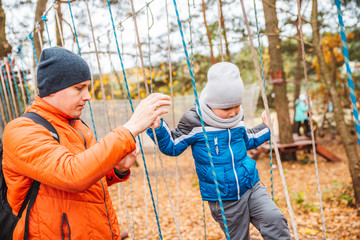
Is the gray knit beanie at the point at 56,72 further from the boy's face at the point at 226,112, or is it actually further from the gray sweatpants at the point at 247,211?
the gray sweatpants at the point at 247,211

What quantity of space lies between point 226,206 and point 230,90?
2.32 ft

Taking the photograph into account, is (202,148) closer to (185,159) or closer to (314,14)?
(314,14)

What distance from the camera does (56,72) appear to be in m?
1.14

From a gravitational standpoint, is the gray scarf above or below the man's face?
below

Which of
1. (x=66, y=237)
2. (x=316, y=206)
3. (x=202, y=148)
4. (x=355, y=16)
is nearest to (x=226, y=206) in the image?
(x=202, y=148)

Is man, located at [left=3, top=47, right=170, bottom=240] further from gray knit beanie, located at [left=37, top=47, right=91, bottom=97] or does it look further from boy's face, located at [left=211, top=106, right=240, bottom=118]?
boy's face, located at [left=211, top=106, right=240, bottom=118]

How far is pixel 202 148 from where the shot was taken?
1898mm

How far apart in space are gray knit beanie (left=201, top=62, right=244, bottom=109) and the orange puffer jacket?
78cm

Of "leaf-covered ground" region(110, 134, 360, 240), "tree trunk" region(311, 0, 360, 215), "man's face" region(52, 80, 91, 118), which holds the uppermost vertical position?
"man's face" region(52, 80, 91, 118)

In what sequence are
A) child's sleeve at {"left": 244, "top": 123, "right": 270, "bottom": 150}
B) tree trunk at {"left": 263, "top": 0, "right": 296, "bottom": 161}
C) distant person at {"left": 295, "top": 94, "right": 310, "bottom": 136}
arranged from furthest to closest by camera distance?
distant person at {"left": 295, "top": 94, "right": 310, "bottom": 136}, tree trunk at {"left": 263, "top": 0, "right": 296, "bottom": 161}, child's sleeve at {"left": 244, "top": 123, "right": 270, "bottom": 150}

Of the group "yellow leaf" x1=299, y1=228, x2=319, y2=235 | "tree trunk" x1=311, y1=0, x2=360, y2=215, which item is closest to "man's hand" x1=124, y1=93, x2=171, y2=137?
"yellow leaf" x1=299, y1=228, x2=319, y2=235

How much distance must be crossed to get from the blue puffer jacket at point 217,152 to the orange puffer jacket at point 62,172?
0.63 meters

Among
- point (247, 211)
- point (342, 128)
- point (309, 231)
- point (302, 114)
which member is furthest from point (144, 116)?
point (302, 114)

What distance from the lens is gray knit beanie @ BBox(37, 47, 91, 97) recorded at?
1140 mm
